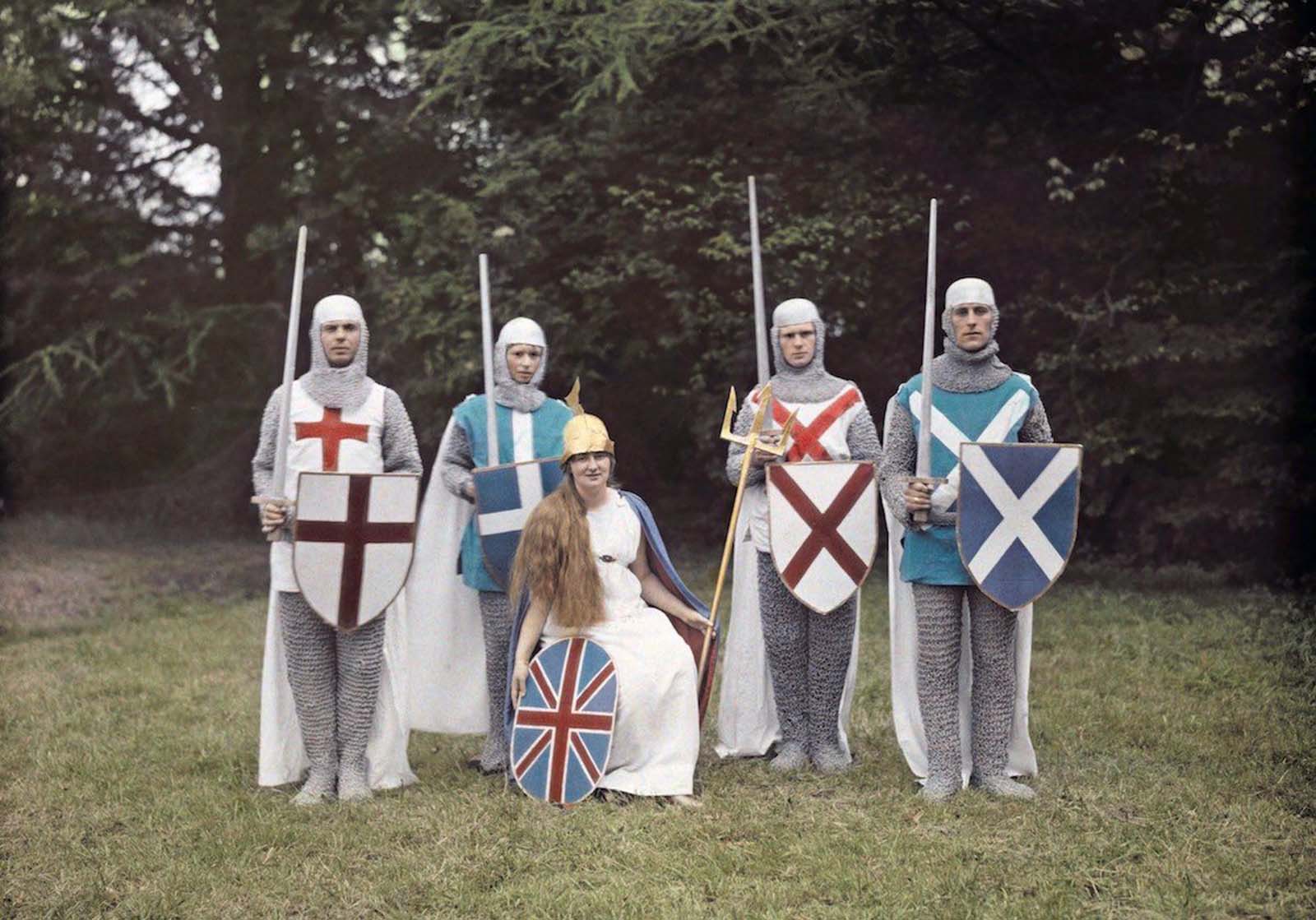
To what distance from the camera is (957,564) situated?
4.44m

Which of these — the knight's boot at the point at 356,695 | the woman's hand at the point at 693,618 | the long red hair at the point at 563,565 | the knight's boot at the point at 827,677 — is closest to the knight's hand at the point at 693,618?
the woman's hand at the point at 693,618

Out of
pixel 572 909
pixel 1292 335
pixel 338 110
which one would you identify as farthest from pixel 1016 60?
pixel 572 909

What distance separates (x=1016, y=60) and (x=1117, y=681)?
4274 mm

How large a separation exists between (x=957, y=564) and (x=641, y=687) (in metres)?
1.09

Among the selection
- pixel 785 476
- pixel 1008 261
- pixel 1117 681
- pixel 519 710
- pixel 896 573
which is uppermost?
pixel 1008 261

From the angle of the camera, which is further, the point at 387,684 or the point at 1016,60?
the point at 1016,60

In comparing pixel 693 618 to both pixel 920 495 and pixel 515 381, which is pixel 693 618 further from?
pixel 515 381

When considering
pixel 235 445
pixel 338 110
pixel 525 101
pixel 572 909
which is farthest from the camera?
pixel 235 445

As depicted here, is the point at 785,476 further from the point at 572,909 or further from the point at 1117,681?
the point at 1117,681

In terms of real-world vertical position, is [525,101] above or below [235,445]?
above

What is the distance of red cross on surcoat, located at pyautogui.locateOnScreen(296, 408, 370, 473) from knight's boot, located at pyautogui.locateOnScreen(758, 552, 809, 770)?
1534mm

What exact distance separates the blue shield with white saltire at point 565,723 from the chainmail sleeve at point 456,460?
843 mm

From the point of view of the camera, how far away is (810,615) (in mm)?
4926

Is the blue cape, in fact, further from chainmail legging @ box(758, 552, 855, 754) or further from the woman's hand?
chainmail legging @ box(758, 552, 855, 754)
